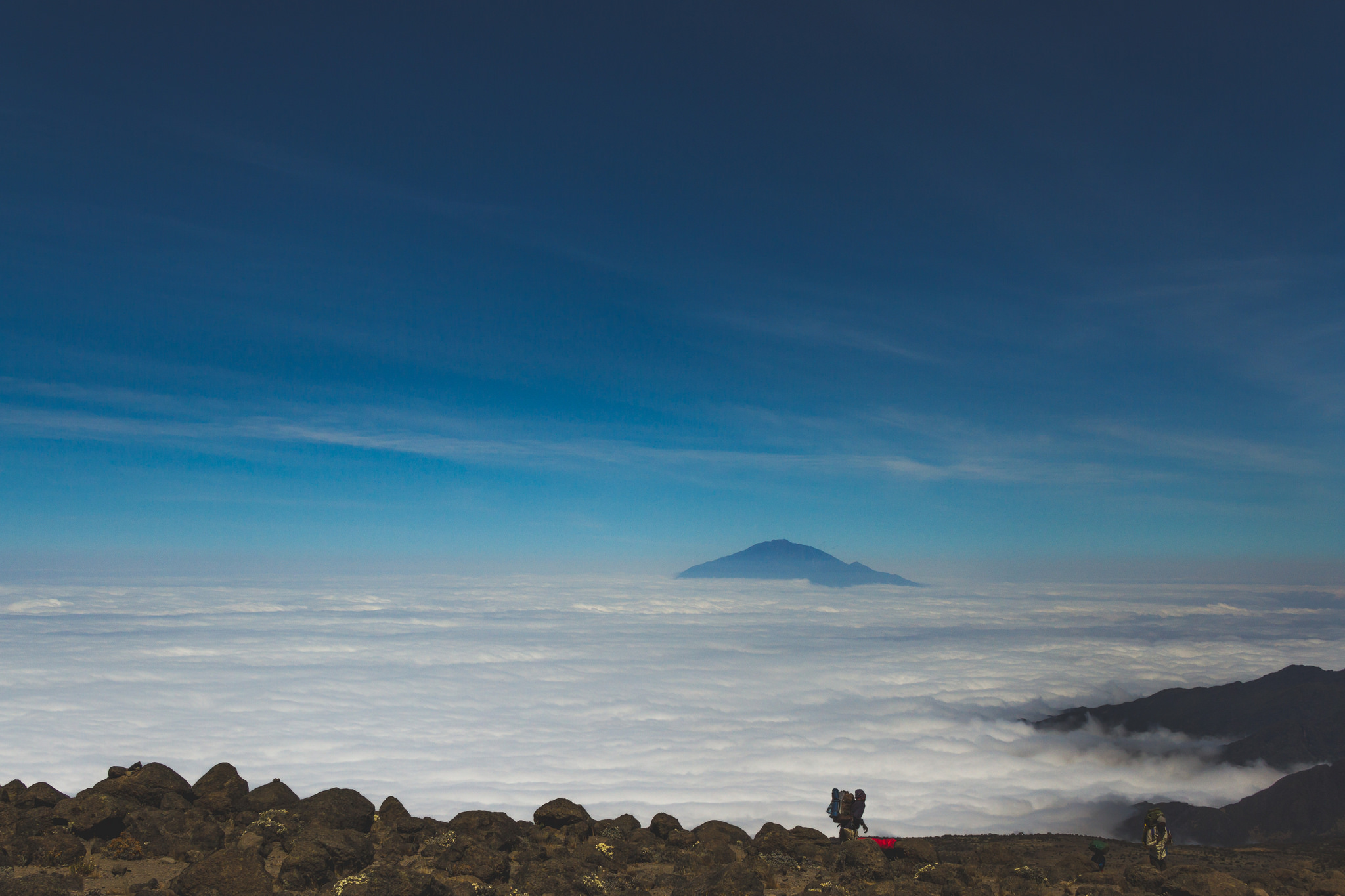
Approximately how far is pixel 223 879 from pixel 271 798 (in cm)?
646

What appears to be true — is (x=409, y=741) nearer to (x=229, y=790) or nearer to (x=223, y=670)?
(x=223, y=670)

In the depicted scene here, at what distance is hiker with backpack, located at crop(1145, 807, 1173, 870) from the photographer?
1538 centimetres

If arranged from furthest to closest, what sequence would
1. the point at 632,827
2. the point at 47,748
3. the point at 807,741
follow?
1. the point at 807,741
2. the point at 47,748
3. the point at 632,827

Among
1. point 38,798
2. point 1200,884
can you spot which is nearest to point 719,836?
point 1200,884

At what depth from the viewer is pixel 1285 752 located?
386ft

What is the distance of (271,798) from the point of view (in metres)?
16.9

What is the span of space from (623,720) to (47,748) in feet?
295

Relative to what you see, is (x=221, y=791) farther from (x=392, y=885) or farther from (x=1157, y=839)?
(x=1157, y=839)

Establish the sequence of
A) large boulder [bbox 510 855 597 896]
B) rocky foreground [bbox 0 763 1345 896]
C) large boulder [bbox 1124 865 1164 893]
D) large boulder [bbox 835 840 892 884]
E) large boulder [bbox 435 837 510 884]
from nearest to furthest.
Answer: rocky foreground [bbox 0 763 1345 896] → large boulder [bbox 510 855 597 896] → large boulder [bbox 1124 865 1164 893] → large boulder [bbox 435 837 510 884] → large boulder [bbox 835 840 892 884]

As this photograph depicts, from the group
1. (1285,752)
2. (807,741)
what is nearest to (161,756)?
(807,741)

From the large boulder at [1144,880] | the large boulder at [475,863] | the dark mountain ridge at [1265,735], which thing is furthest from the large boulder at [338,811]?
the dark mountain ridge at [1265,735]

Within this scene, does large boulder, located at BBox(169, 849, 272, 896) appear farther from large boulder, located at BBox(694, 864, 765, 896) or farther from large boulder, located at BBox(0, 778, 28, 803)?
large boulder, located at BBox(0, 778, 28, 803)

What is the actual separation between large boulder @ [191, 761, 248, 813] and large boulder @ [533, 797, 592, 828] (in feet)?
22.6

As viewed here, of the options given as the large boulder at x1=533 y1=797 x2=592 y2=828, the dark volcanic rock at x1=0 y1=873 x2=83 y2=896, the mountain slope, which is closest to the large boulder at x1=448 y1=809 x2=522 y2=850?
the large boulder at x1=533 y1=797 x2=592 y2=828
